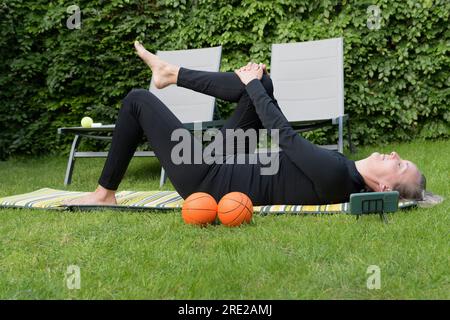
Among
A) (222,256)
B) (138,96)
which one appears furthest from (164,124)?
(222,256)

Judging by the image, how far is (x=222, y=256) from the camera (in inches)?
79.1

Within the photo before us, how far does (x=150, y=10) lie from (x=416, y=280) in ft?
17.0

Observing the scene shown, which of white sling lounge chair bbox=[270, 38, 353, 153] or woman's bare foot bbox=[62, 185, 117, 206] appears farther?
white sling lounge chair bbox=[270, 38, 353, 153]

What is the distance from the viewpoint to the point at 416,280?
5.71 feet

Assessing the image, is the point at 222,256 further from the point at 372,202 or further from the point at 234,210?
the point at 372,202

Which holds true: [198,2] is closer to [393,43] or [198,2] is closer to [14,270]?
[393,43]

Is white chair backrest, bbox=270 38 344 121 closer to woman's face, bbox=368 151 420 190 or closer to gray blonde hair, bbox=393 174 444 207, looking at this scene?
gray blonde hair, bbox=393 174 444 207

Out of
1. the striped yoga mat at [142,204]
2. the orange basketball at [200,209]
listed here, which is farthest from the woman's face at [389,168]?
the orange basketball at [200,209]

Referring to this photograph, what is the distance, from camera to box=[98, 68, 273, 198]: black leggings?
2727 mm

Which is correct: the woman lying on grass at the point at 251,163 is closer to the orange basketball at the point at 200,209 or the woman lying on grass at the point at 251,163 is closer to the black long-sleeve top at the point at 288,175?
the black long-sleeve top at the point at 288,175

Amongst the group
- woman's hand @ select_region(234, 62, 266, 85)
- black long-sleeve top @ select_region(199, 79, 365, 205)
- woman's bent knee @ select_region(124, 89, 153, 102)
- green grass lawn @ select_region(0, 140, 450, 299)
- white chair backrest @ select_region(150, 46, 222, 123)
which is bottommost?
green grass lawn @ select_region(0, 140, 450, 299)

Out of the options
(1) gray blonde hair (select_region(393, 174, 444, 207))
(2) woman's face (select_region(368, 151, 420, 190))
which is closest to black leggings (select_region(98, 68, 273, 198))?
(2) woman's face (select_region(368, 151, 420, 190))

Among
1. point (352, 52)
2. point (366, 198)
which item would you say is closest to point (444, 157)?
point (352, 52)

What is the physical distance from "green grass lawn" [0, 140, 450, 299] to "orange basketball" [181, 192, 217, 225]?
0.20ft
